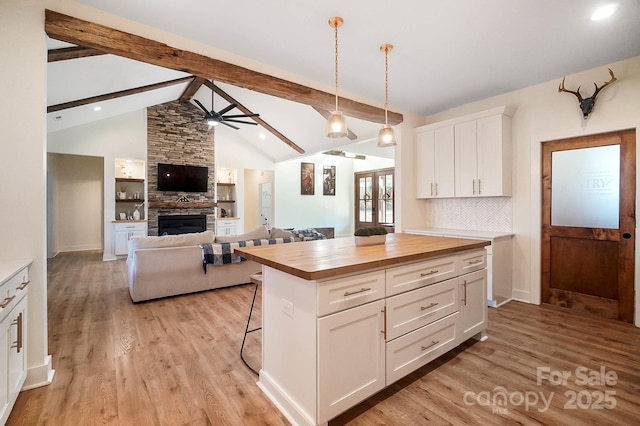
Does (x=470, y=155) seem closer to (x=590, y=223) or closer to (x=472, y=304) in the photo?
(x=590, y=223)

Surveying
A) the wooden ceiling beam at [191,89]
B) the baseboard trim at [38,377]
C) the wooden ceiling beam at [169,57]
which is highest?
the wooden ceiling beam at [191,89]

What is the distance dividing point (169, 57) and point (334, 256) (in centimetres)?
237

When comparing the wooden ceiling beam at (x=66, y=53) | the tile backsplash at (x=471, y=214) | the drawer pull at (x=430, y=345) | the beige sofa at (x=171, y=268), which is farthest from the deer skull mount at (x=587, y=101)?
the wooden ceiling beam at (x=66, y=53)

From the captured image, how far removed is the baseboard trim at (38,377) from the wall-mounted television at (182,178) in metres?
5.90

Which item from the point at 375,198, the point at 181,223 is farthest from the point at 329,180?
the point at 181,223

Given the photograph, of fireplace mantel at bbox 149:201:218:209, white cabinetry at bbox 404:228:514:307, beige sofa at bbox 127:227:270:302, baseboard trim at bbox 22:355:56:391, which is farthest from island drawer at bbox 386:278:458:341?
fireplace mantel at bbox 149:201:218:209

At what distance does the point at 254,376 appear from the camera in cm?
218

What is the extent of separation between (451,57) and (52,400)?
14.3ft

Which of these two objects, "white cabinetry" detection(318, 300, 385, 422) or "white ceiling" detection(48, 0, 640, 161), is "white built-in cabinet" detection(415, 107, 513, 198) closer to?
"white ceiling" detection(48, 0, 640, 161)

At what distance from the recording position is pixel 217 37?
8.99ft

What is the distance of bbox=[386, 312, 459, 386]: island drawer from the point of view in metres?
1.90

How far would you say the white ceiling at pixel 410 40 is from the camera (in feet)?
7.61

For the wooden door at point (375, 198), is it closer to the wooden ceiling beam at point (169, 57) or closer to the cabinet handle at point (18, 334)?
the wooden ceiling beam at point (169, 57)

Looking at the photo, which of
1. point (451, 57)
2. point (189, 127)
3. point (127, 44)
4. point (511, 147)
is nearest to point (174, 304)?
point (127, 44)
